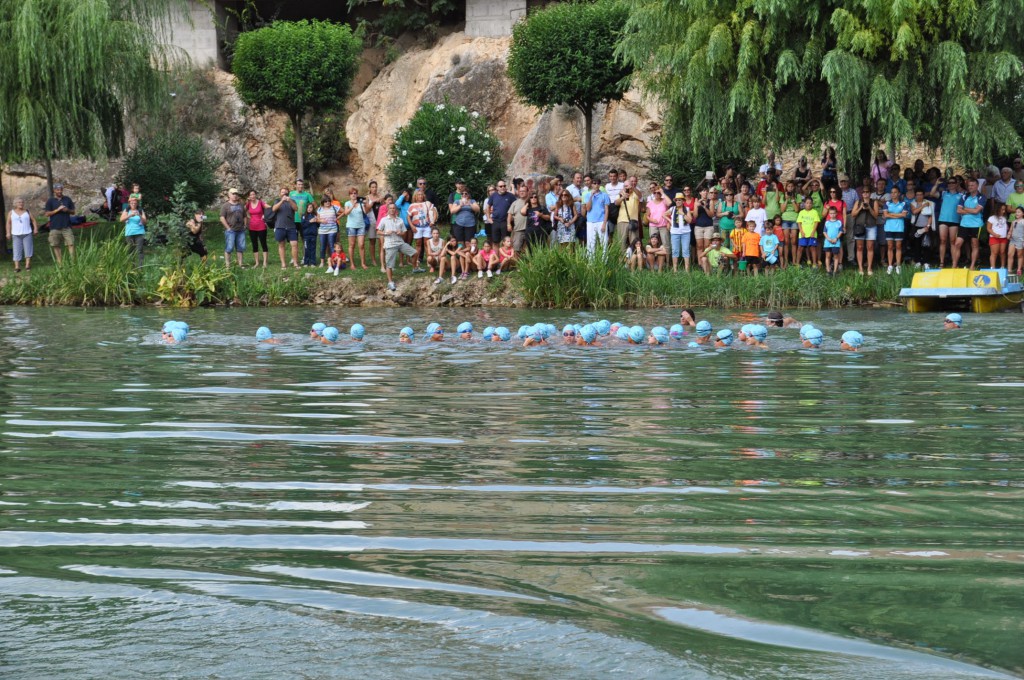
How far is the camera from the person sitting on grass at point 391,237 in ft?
93.0

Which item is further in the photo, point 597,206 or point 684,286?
point 597,206

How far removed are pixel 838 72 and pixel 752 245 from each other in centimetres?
378

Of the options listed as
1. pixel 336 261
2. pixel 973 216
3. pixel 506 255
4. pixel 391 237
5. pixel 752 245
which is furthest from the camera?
pixel 336 261

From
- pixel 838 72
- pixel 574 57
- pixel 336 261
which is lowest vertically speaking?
pixel 336 261

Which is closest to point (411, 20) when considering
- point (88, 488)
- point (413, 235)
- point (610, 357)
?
point (413, 235)

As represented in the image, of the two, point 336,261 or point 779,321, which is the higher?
point 336,261

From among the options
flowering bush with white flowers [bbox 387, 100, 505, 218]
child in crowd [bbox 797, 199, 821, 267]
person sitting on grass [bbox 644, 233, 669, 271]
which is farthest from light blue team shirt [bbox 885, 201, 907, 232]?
flowering bush with white flowers [bbox 387, 100, 505, 218]

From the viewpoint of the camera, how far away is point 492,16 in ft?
146

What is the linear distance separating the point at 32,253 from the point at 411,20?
19003mm

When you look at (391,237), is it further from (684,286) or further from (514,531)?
(514,531)

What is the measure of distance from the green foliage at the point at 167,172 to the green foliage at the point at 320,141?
6872mm

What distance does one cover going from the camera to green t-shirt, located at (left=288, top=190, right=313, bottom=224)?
2934 cm

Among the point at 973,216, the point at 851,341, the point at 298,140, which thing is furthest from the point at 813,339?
the point at 298,140

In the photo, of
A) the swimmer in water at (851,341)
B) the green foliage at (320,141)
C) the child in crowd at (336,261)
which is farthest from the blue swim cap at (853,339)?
the green foliage at (320,141)
